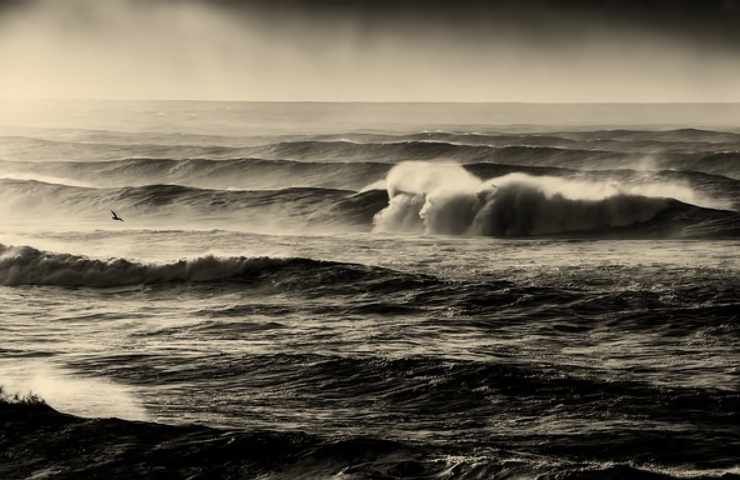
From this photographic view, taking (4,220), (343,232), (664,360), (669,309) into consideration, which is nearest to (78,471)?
(664,360)

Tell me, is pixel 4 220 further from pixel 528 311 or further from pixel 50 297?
pixel 528 311

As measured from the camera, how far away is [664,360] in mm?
15227

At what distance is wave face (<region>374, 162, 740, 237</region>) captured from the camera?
93.4ft

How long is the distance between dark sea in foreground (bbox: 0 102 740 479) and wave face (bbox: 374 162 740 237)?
3.5 inches

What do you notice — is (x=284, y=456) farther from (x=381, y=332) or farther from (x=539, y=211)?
(x=539, y=211)

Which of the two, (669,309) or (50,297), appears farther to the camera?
(50,297)

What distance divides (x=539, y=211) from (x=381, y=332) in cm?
1344

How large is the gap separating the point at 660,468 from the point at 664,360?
13.4 feet

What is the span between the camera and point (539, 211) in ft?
98.4

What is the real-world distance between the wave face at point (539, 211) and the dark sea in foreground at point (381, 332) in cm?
9

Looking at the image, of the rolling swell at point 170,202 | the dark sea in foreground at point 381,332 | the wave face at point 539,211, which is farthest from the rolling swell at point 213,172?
the wave face at point 539,211

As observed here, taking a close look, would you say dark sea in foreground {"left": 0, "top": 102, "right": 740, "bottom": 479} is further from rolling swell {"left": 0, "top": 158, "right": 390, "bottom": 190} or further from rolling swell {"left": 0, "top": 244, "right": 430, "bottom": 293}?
rolling swell {"left": 0, "top": 158, "right": 390, "bottom": 190}

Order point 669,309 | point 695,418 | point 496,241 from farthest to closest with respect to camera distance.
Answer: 1. point 496,241
2. point 669,309
3. point 695,418

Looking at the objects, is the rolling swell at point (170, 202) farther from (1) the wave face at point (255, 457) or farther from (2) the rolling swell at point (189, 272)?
(1) the wave face at point (255, 457)
